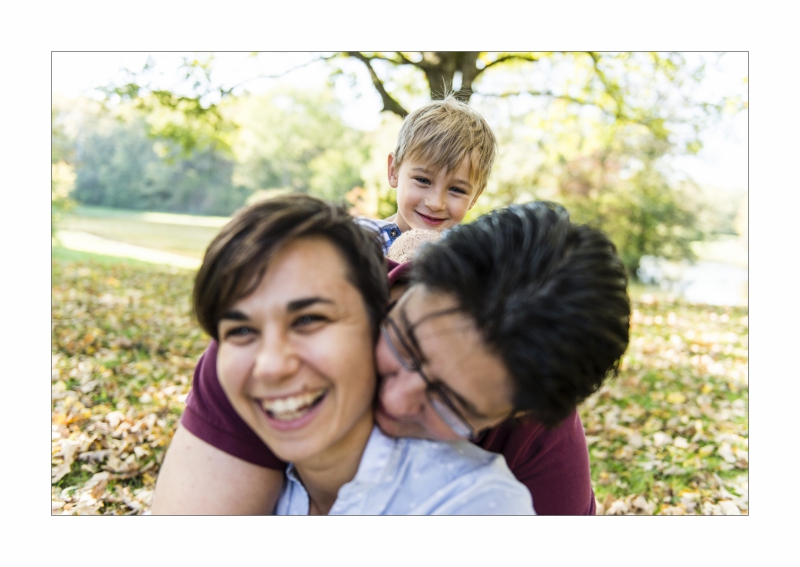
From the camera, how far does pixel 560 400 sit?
1.55 metres

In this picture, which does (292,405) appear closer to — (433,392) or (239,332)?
(239,332)

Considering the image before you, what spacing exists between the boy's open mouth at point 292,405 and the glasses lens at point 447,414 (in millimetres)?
274

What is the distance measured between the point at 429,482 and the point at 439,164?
1.90m

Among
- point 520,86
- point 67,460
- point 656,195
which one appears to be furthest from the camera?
point 656,195

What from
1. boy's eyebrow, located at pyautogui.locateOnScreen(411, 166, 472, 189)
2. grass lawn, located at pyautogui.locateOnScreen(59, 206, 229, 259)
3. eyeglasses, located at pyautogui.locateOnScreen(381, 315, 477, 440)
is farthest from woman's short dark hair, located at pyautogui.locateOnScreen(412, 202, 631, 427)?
grass lawn, located at pyautogui.locateOnScreen(59, 206, 229, 259)

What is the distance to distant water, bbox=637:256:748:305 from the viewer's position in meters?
12.9

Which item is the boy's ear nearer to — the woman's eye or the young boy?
the young boy

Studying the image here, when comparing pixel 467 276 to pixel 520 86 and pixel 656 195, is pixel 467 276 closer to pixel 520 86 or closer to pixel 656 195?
pixel 520 86

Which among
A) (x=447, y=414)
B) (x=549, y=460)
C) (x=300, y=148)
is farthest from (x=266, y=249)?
(x=300, y=148)

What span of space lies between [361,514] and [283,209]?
2.90 feet

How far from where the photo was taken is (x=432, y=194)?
334 centimetres

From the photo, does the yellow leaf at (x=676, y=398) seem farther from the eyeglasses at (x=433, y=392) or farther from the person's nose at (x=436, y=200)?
the eyeglasses at (x=433, y=392)
